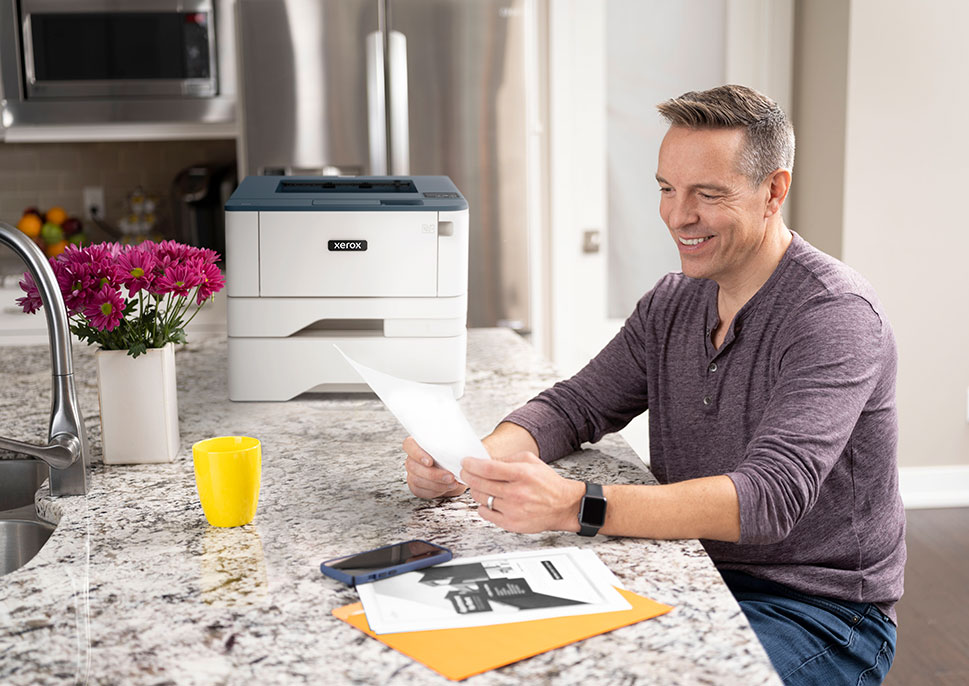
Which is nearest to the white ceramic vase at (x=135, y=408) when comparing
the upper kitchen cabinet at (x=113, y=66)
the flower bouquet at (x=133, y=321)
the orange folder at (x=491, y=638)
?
the flower bouquet at (x=133, y=321)

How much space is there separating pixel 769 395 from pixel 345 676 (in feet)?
2.69

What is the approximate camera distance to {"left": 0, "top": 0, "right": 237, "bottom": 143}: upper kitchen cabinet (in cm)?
351

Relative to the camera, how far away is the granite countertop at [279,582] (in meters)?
0.83

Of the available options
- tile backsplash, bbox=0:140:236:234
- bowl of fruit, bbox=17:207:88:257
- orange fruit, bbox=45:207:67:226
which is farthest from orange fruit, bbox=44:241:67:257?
tile backsplash, bbox=0:140:236:234

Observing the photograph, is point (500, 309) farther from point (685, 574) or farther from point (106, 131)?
point (685, 574)

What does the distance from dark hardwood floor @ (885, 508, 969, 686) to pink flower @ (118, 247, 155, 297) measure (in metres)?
1.95

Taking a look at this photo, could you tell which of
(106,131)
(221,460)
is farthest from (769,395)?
(106,131)

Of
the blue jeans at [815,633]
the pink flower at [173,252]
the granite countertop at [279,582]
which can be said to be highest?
the pink flower at [173,252]

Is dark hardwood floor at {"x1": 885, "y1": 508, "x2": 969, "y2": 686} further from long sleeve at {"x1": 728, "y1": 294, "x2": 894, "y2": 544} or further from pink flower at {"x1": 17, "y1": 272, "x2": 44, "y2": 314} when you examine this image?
pink flower at {"x1": 17, "y1": 272, "x2": 44, "y2": 314}

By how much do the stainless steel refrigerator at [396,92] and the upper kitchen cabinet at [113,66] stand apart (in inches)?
8.7

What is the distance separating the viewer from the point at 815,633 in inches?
51.6

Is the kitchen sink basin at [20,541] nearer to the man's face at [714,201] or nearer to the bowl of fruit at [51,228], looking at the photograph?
the man's face at [714,201]

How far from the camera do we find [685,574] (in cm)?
103

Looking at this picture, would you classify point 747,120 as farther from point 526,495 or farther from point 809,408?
point 526,495
